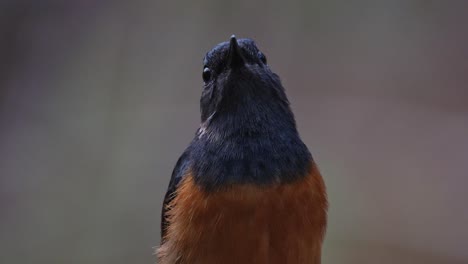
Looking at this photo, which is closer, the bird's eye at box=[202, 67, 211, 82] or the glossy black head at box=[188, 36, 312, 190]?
the glossy black head at box=[188, 36, 312, 190]

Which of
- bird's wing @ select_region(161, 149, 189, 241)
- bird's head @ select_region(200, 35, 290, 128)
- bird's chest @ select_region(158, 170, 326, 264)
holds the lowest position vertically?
bird's chest @ select_region(158, 170, 326, 264)

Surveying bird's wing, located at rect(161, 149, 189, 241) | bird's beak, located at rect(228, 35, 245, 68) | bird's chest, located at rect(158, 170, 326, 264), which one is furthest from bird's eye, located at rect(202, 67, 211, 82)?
bird's chest, located at rect(158, 170, 326, 264)

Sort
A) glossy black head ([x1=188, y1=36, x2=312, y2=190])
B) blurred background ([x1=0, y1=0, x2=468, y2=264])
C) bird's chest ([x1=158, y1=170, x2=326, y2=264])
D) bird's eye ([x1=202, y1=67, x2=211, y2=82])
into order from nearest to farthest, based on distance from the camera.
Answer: bird's chest ([x1=158, y1=170, x2=326, y2=264]) → glossy black head ([x1=188, y1=36, x2=312, y2=190]) → bird's eye ([x1=202, y1=67, x2=211, y2=82]) → blurred background ([x1=0, y1=0, x2=468, y2=264])

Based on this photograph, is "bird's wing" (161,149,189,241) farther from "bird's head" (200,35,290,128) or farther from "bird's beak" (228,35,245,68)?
"bird's beak" (228,35,245,68)

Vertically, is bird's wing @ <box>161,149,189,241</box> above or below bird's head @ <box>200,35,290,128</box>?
below

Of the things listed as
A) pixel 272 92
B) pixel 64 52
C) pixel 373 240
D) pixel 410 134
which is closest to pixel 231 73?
pixel 272 92

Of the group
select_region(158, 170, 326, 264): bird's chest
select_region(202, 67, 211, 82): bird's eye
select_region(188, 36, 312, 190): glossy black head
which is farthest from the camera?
select_region(202, 67, 211, 82): bird's eye

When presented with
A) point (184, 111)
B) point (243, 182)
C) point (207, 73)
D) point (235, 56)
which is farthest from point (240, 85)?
point (184, 111)

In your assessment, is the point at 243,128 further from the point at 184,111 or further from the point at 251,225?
the point at 184,111
